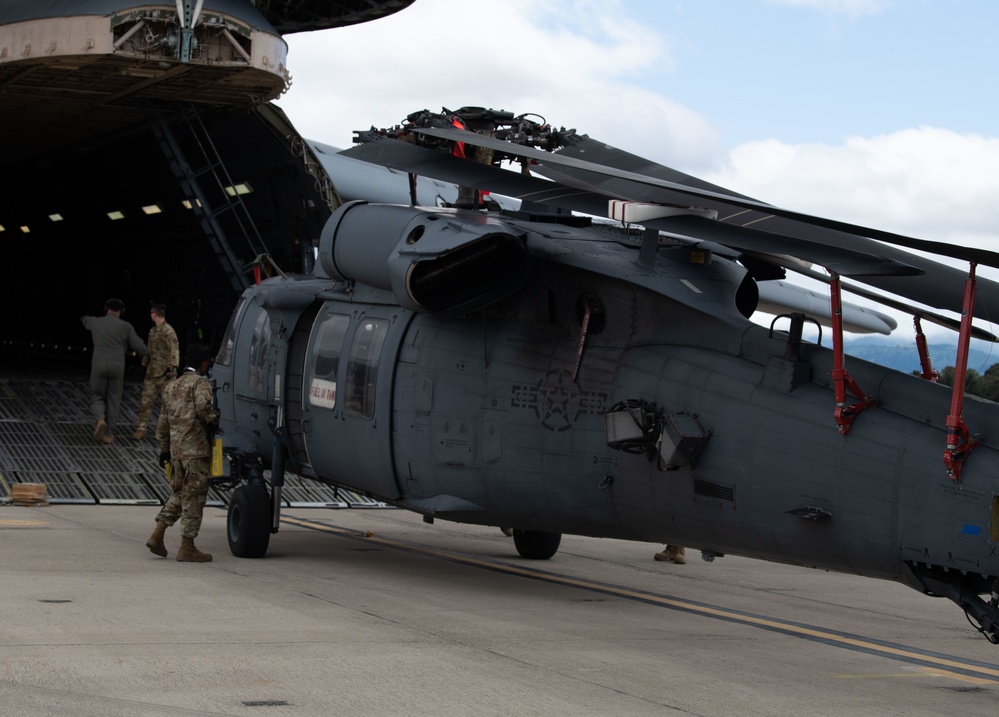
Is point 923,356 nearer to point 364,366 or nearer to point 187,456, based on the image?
point 364,366

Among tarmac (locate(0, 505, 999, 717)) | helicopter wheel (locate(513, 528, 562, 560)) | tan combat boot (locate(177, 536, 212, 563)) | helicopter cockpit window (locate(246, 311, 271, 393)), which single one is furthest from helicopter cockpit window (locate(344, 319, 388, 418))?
helicopter wheel (locate(513, 528, 562, 560))

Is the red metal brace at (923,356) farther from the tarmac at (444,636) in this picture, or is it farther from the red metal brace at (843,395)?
the tarmac at (444,636)

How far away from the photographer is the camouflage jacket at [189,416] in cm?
1020

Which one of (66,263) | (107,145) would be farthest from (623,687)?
(66,263)

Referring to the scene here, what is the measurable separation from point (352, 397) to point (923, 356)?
459 centimetres

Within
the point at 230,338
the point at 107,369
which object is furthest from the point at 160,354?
the point at 230,338

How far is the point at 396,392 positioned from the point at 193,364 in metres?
2.17

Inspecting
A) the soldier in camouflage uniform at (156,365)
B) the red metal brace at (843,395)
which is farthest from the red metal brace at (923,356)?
the soldier in camouflage uniform at (156,365)

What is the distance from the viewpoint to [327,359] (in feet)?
33.6

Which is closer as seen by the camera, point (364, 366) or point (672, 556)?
point (364, 366)

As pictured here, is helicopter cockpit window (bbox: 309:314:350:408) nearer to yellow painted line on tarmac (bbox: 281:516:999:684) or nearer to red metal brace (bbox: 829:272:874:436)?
yellow painted line on tarmac (bbox: 281:516:999:684)

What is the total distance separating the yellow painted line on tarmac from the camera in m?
7.39

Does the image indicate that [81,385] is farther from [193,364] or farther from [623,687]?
[623,687]

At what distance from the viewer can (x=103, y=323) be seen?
51.9 ft
